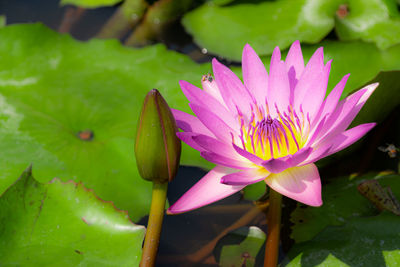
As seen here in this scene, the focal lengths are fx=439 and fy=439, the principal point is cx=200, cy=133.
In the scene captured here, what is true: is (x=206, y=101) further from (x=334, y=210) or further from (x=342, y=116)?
(x=334, y=210)

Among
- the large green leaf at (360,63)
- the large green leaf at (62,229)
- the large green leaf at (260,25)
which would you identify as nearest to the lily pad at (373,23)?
the large green leaf at (260,25)

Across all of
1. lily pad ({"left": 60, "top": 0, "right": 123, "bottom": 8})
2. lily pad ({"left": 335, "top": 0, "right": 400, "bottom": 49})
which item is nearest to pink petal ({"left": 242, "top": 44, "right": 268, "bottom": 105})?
lily pad ({"left": 335, "top": 0, "right": 400, "bottom": 49})

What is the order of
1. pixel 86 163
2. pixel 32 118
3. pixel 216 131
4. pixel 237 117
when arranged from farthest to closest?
pixel 32 118 → pixel 86 163 → pixel 237 117 → pixel 216 131

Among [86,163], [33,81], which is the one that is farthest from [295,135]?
[33,81]

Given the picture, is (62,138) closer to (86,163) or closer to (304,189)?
(86,163)

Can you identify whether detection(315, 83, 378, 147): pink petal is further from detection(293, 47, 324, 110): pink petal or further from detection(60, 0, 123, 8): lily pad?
detection(60, 0, 123, 8): lily pad

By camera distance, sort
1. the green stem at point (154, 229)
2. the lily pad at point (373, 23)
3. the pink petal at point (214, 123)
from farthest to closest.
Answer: the lily pad at point (373, 23), the green stem at point (154, 229), the pink petal at point (214, 123)

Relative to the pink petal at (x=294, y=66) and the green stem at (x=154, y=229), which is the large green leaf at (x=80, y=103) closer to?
the green stem at (x=154, y=229)
